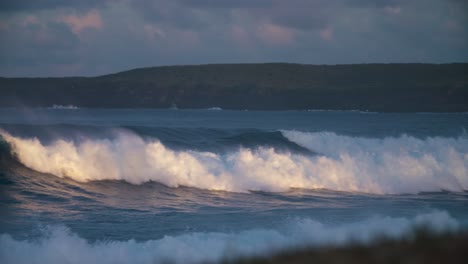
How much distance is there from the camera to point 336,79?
83.6m

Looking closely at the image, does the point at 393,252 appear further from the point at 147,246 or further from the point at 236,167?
the point at 236,167

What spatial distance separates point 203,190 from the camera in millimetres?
17234

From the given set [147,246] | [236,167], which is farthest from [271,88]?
[147,246]

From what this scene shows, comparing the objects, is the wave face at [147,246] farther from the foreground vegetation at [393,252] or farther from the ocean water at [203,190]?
the foreground vegetation at [393,252]

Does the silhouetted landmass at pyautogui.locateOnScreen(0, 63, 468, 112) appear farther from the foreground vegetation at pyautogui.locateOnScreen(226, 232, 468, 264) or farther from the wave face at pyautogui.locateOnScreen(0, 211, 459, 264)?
the foreground vegetation at pyautogui.locateOnScreen(226, 232, 468, 264)

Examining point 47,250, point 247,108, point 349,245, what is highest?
point 247,108

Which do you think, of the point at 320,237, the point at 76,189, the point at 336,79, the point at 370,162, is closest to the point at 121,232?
the point at 320,237

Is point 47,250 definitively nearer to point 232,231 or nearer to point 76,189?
point 232,231

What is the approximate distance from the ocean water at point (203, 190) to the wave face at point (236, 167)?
0.04 metres

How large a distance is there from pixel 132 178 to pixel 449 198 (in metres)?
9.13

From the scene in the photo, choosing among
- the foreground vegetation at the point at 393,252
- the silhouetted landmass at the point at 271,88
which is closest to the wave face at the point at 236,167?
the foreground vegetation at the point at 393,252

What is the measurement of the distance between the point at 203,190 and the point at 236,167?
2.02 meters

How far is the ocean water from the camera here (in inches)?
420

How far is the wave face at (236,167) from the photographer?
18.1 m
